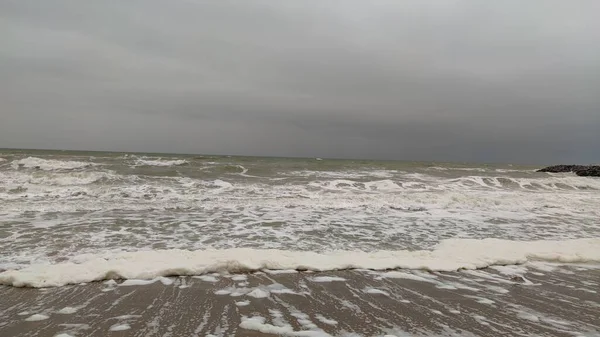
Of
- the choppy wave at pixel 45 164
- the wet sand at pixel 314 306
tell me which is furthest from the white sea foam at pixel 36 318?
the choppy wave at pixel 45 164

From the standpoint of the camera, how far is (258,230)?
26.1 feet

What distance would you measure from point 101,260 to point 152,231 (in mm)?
2507

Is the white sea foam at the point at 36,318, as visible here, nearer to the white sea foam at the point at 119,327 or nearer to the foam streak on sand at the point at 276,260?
the white sea foam at the point at 119,327

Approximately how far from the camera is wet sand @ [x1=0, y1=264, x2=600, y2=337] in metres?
3.26

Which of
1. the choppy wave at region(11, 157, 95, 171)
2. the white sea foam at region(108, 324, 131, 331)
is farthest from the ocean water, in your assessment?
the choppy wave at region(11, 157, 95, 171)

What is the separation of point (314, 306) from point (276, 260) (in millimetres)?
1620

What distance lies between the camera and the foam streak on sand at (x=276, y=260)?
4.59 meters

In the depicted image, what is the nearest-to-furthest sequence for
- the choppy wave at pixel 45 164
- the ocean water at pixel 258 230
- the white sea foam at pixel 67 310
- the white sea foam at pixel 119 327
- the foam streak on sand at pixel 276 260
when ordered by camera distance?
the white sea foam at pixel 119 327 → the white sea foam at pixel 67 310 → the foam streak on sand at pixel 276 260 → the ocean water at pixel 258 230 → the choppy wave at pixel 45 164

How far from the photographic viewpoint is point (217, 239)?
23.0ft

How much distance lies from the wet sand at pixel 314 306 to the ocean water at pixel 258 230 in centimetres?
49

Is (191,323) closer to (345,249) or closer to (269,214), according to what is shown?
(345,249)

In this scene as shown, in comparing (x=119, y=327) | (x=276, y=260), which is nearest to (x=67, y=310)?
(x=119, y=327)

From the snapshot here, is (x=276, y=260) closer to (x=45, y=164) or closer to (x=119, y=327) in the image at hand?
(x=119, y=327)

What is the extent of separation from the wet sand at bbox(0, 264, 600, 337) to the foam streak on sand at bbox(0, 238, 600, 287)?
24 cm
